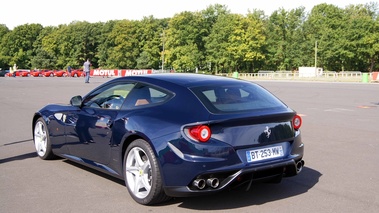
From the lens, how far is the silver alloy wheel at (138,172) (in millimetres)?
4820

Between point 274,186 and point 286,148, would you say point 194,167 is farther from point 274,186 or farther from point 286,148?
point 274,186

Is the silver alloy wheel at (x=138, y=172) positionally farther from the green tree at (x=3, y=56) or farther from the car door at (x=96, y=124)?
the green tree at (x=3, y=56)

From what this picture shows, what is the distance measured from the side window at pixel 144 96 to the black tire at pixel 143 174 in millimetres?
502

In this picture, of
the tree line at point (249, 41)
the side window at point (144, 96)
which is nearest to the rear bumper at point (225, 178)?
the side window at point (144, 96)

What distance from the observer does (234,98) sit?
4.99 meters

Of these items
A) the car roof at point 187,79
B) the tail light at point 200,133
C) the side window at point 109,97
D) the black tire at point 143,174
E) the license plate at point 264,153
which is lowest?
the black tire at point 143,174

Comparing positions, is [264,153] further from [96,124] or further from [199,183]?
[96,124]

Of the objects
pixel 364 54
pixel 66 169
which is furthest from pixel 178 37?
pixel 66 169

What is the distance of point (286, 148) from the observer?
16.0ft

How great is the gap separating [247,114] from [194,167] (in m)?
0.82

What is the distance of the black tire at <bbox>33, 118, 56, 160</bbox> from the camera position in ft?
22.6

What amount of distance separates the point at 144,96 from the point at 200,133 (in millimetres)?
1155

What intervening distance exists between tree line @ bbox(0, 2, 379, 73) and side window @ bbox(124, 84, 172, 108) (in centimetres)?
7472

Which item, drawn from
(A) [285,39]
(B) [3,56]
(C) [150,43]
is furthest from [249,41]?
(B) [3,56]
